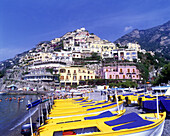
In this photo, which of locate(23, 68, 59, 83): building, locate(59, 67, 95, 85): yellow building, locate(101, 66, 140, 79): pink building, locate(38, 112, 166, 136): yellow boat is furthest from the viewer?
locate(23, 68, 59, 83): building

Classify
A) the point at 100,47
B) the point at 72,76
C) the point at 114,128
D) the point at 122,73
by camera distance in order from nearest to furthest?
the point at 114,128 < the point at 122,73 < the point at 72,76 < the point at 100,47

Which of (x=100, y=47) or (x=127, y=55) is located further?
(x=100, y=47)

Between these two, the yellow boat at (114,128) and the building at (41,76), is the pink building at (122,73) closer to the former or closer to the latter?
the building at (41,76)

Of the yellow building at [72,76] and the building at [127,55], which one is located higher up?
the building at [127,55]

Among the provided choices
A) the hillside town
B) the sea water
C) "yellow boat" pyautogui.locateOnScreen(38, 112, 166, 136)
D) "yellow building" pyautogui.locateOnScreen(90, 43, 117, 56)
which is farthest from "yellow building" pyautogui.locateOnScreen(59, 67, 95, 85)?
"yellow boat" pyautogui.locateOnScreen(38, 112, 166, 136)

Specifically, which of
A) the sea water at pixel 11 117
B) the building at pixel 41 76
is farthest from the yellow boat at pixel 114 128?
the building at pixel 41 76

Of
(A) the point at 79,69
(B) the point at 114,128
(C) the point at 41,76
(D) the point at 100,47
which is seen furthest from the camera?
(D) the point at 100,47

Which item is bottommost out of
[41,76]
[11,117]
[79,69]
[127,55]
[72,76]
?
[11,117]

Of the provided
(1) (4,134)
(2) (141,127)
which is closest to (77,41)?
(1) (4,134)

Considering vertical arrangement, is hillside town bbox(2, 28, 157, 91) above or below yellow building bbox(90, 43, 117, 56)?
below

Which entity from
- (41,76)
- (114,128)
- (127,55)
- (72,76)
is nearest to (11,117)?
(114,128)

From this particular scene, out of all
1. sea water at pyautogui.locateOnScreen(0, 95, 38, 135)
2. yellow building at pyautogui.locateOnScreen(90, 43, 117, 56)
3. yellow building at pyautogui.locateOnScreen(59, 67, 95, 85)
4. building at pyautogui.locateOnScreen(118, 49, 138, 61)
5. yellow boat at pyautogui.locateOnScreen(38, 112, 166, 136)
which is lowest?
sea water at pyautogui.locateOnScreen(0, 95, 38, 135)

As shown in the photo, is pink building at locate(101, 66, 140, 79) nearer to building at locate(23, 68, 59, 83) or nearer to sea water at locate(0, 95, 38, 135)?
building at locate(23, 68, 59, 83)

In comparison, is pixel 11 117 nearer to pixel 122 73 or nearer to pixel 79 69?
pixel 79 69
